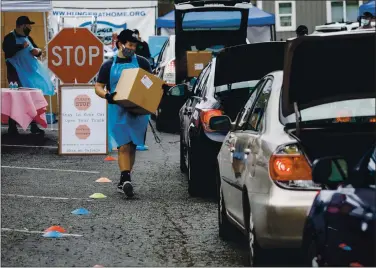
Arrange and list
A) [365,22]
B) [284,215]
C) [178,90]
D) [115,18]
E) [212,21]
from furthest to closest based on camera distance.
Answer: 1. [115,18]
2. [212,21]
3. [365,22]
4. [178,90]
5. [284,215]

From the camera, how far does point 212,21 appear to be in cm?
2223

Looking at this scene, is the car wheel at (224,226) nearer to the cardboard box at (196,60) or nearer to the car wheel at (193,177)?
the car wheel at (193,177)

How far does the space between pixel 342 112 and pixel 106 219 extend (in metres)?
3.70

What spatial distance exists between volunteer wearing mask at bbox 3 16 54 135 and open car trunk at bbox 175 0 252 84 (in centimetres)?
273

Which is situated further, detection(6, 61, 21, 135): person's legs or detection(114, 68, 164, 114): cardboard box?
detection(6, 61, 21, 135): person's legs

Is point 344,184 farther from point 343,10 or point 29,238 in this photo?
point 343,10

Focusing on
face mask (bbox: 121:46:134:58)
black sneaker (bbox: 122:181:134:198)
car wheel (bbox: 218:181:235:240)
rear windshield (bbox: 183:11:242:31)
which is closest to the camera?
car wheel (bbox: 218:181:235:240)

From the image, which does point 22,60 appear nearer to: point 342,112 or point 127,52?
point 127,52

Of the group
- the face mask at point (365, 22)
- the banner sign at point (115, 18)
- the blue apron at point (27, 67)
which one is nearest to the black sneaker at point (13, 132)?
the blue apron at point (27, 67)

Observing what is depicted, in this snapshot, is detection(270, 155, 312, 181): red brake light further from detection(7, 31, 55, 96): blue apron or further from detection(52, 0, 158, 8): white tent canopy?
detection(52, 0, 158, 8): white tent canopy

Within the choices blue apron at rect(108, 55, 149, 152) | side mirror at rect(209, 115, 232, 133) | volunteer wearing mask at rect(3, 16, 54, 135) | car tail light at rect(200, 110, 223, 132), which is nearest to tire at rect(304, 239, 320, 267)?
side mirror at rect(209, 115, 232, 133)

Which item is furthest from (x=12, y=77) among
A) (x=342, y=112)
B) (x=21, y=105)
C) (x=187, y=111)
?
(x=342, y=112)

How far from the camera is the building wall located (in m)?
52.8

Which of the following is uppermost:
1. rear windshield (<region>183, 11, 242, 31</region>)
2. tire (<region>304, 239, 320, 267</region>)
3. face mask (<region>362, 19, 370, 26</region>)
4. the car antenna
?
rear windshield (<region>183, 11, 242, 31</region>)
